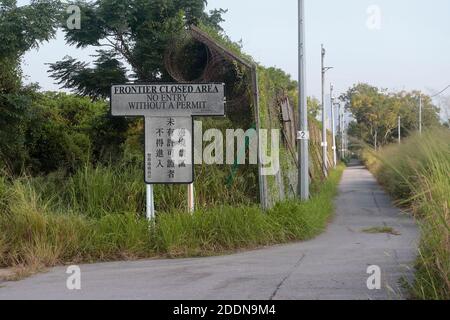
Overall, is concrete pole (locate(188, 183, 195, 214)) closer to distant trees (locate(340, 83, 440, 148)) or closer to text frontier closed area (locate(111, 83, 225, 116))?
text frontier closed area (locate(111, 83, 225, 116))

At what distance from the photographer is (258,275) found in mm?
7664

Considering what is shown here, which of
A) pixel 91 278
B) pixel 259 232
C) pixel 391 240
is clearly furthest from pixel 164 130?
pixel 391 240

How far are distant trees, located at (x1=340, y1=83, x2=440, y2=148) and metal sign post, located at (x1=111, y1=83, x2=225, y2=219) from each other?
2621 millimetres

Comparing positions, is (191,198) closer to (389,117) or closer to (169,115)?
(169,115)

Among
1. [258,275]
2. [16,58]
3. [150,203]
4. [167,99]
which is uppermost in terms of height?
[16,58]

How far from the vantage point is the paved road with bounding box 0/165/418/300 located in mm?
6695

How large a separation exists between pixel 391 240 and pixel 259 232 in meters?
2.27

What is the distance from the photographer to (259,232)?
404 inches

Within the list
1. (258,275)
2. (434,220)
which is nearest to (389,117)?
(258,275)

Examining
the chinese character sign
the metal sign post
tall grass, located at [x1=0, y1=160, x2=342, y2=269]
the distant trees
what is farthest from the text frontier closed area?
the distant trees

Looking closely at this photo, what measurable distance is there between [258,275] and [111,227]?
316 cm

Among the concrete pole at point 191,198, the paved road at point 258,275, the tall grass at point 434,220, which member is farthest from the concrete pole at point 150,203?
the tall grass at point 434,220

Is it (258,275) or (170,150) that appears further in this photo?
(170,150)

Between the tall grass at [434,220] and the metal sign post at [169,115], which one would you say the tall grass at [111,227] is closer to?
the metal sign post at [169,115]
